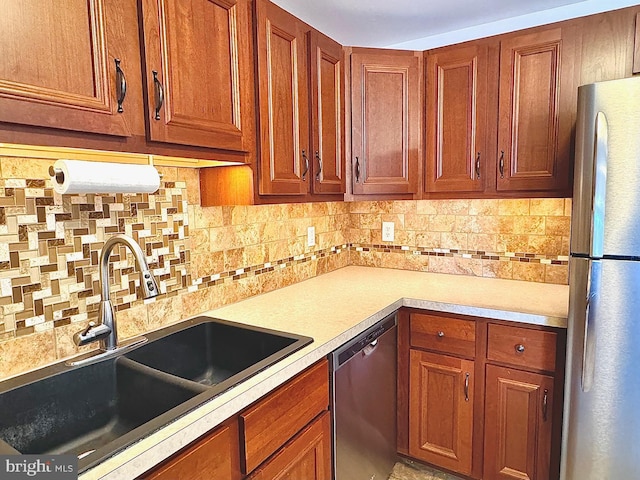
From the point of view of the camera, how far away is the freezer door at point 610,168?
1.31 m

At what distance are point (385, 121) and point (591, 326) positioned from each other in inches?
52.0

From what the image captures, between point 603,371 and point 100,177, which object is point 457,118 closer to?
point 603,371

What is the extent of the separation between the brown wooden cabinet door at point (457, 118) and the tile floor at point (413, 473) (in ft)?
4.75

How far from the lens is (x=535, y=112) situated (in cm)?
183

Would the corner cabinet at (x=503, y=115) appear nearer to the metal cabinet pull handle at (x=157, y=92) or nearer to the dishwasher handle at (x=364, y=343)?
the dishwasher handle at (x=364, y=343)

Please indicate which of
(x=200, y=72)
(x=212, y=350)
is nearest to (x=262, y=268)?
(x=212, y=350)

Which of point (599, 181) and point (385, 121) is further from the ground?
point (385, 121)

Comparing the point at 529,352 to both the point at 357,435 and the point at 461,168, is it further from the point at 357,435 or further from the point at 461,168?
the point at 461,168

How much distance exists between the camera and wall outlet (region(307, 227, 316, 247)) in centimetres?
236

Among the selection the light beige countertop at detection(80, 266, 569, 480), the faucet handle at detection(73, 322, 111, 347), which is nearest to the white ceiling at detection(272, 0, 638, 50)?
the light beige countertop at detection(80, 266, 569, 480)

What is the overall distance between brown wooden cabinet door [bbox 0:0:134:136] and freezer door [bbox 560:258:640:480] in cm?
159

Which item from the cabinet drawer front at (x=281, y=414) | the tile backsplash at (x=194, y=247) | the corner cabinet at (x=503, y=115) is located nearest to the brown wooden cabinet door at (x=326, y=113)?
the tile backsplash at (x=194, y=247)

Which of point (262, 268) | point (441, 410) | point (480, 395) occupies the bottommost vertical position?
point (441, 410)
